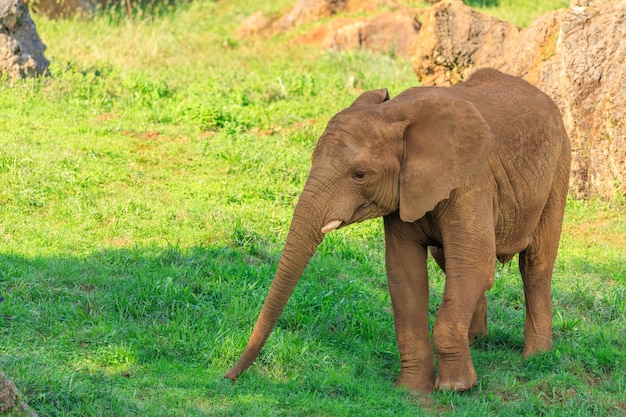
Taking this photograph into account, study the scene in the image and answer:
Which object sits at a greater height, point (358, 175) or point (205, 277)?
point (358, 175)

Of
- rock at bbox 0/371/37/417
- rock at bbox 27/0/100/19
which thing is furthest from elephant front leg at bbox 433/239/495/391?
rock at bbox 27/0/100/19

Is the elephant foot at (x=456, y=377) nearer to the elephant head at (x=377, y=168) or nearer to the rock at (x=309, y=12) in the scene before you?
the elephant head at (x=377, y=168)

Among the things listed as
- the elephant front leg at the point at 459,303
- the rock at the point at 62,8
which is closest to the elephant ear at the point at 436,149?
the elephant front leg at the point at 459,303

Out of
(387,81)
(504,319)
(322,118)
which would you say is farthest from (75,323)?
(387,81)

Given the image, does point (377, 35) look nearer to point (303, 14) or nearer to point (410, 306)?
point (303, 14)

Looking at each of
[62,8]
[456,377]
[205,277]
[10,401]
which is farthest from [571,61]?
[62,8]

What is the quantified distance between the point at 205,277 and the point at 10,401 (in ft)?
10.0

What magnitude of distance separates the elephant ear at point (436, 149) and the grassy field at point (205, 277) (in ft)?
4.54

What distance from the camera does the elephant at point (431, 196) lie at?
6.05 meters

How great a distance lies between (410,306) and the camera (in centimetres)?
671

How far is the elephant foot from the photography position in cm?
661

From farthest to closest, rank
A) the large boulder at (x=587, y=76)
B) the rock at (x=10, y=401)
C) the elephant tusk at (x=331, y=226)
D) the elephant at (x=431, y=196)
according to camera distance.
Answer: the large boulder at (x=587, y=76), the elephant at (x=431, y=196), the elephant tusk at (x=331, y=226), the rock at (x=10, y=401)

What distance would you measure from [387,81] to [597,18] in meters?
4.93

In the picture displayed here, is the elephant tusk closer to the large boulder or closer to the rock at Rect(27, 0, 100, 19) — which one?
the large boulder
